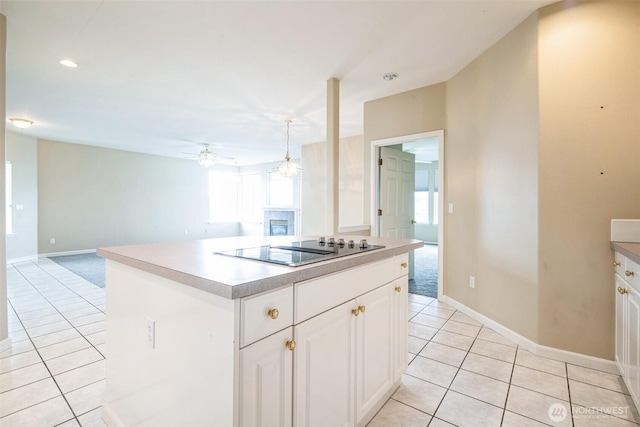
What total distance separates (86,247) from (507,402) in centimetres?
842

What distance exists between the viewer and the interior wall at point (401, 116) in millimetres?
3545

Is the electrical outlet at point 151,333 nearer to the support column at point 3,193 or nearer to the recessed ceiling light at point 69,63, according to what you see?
the support column at point 3,193

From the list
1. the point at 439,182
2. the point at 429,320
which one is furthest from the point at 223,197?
the point at 429,320

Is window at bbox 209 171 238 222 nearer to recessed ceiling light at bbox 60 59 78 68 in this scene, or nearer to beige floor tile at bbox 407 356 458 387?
recessed ceiling light at bbox 60 59 78 68

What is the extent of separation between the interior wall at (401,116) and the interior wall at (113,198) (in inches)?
257

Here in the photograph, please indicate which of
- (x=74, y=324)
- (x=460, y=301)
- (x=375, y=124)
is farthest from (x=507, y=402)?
(x=74, y=324)

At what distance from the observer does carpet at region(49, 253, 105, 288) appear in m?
4.59

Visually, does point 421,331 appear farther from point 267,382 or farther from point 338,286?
point 267,382

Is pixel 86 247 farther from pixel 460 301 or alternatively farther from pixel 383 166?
pixel 460 301

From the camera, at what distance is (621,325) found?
1813mm

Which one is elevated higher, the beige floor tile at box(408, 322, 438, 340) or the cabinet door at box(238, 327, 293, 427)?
the cabinet door at box(238, 327, 293, 427)

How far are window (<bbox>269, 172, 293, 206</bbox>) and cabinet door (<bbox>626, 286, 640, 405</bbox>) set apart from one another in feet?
24.8

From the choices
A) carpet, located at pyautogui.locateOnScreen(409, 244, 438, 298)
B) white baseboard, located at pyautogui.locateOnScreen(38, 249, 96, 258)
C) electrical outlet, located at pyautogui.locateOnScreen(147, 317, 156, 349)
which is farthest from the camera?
white baseboard, located at pyautogui.locateOnScreen(38, 249, 96, 258)

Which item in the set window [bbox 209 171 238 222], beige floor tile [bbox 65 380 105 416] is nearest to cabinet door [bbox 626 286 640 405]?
beige floor tile [bbox 65 380 105 416]
